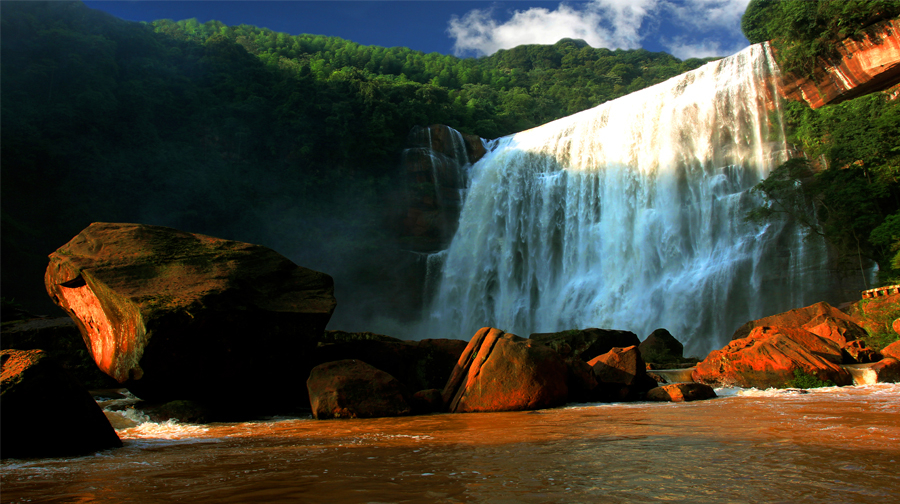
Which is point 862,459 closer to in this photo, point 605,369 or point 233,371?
point 605,369

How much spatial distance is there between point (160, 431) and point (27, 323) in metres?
7.38

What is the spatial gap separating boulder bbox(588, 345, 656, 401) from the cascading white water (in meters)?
11.9

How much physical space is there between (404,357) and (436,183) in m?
21.7

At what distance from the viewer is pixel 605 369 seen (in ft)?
31.9

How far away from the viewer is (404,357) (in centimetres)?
1032

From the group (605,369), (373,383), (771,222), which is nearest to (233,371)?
(373,383)

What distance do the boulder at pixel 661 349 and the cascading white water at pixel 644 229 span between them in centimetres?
412

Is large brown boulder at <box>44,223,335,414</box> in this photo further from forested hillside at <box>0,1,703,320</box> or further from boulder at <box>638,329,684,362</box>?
forested hillside at <box>0,1,703,320</box>

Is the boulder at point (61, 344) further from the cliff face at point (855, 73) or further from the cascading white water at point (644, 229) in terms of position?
the cliff face at point (855, 73)

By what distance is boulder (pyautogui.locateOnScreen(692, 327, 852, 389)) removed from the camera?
954 cm

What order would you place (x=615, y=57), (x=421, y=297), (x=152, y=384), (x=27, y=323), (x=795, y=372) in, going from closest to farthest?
(x=152, y=384), (x=795, y=372), (x=27, y=323), (x=421, y=297), (x=615, y=57)

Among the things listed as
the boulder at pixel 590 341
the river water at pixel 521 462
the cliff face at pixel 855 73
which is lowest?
the river water at pixel 521 462

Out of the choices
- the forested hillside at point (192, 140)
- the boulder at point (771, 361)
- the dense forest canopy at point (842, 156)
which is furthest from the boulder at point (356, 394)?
the forested hillside at point (192, 140)

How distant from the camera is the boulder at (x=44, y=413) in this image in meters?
5.11
